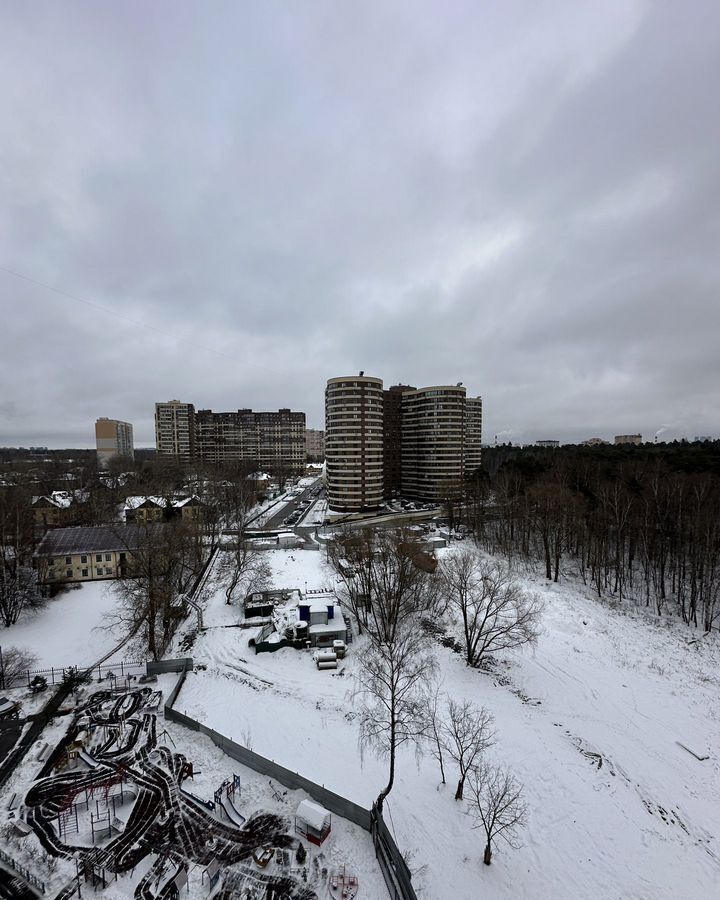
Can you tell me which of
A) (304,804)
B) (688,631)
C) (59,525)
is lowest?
(688,631)

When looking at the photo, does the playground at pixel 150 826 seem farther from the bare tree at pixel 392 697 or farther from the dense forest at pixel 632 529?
the dense forest at pixel 632 529

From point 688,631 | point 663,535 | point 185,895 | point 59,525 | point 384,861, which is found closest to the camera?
point 185,895

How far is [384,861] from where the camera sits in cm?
1129

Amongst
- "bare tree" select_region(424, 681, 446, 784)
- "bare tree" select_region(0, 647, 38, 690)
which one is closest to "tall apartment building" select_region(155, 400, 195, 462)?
"bare tree" select_region(0, 647, 38, 690)

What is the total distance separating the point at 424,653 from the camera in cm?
2348

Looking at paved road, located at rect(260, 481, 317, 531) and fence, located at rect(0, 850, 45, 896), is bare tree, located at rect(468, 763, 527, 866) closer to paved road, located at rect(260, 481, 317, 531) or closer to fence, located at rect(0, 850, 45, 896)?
fence, located at rect(0, 850, 45, 896)

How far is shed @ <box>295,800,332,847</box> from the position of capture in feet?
38.8

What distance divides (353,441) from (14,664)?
4549 cm

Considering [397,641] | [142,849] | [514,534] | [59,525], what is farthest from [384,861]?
[59,525]

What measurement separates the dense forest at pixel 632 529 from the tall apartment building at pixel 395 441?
52.2ft

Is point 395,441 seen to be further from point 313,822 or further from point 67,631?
point 313,822

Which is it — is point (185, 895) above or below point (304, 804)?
below

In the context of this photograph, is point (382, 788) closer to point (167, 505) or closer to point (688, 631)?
point (688, 631)

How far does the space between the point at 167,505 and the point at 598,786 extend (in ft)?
170
